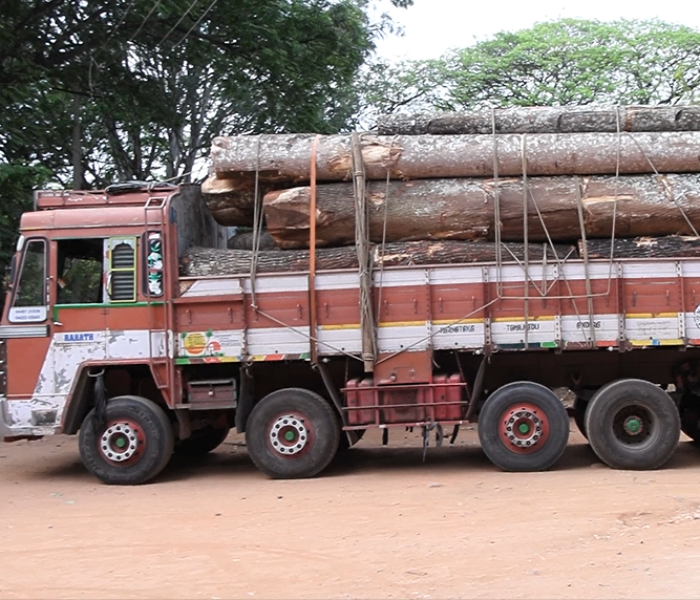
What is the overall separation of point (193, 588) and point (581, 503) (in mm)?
3213

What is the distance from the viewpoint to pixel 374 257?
8516 millimetres

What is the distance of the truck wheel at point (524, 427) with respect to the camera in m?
8.39

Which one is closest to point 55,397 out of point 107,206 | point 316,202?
point 107,206

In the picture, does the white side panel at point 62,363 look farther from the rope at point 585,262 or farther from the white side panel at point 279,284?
the rope at point 585,262

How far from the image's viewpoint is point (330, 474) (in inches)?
350

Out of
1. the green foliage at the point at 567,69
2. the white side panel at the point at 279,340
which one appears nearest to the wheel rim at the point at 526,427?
the white side panel at the point at 279,340

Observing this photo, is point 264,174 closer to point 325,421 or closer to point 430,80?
point 325,421

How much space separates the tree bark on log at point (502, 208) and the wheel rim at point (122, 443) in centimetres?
235

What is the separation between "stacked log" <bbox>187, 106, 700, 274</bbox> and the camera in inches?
338

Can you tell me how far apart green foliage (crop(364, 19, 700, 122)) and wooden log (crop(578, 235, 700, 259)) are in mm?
12501

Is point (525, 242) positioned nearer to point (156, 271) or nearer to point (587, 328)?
point (587, 328)

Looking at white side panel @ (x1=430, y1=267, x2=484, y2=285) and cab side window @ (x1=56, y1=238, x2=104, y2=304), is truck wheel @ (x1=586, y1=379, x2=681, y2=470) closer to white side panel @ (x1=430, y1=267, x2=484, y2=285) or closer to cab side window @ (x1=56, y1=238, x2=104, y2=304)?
white side panel @ (x1=430, y1=267, x2=484, y2=285)

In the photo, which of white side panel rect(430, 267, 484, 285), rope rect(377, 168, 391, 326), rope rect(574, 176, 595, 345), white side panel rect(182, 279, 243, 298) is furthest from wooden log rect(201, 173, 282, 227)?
rope rect(574, 176, 595, 345)

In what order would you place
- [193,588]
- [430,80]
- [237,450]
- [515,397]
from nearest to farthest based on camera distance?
[193,588] < [515,397] < [237,450] < [430,80]
